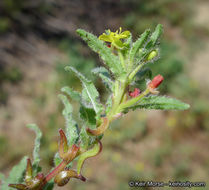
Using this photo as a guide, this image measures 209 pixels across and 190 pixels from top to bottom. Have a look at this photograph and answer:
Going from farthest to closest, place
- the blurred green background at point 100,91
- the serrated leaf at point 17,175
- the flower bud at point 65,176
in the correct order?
1. the blurred green background at point 100,91
2. the serrated leaf at point 17,175
3. the flower bud at point 65,176

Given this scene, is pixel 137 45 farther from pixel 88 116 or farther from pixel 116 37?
pixel 88 116

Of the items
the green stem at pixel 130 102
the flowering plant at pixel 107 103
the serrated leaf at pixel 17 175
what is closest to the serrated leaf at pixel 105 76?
the flowering plant at pixel 107 103

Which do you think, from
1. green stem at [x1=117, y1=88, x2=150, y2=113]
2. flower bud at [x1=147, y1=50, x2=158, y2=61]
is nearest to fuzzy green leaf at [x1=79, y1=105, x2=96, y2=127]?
green stem at [x1=117, y1=88, x2=150, y2=113]

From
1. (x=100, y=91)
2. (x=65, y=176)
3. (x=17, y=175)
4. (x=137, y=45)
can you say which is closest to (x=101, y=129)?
(x=65, y=176)

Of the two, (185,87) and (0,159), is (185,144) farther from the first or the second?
(0,159)

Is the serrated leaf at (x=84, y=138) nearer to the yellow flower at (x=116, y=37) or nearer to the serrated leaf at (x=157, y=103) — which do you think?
the serrated leaf at (x=157, y=103)

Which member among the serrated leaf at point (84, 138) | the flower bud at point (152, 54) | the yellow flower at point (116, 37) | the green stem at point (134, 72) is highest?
the yellow flower at point (116, 37)
